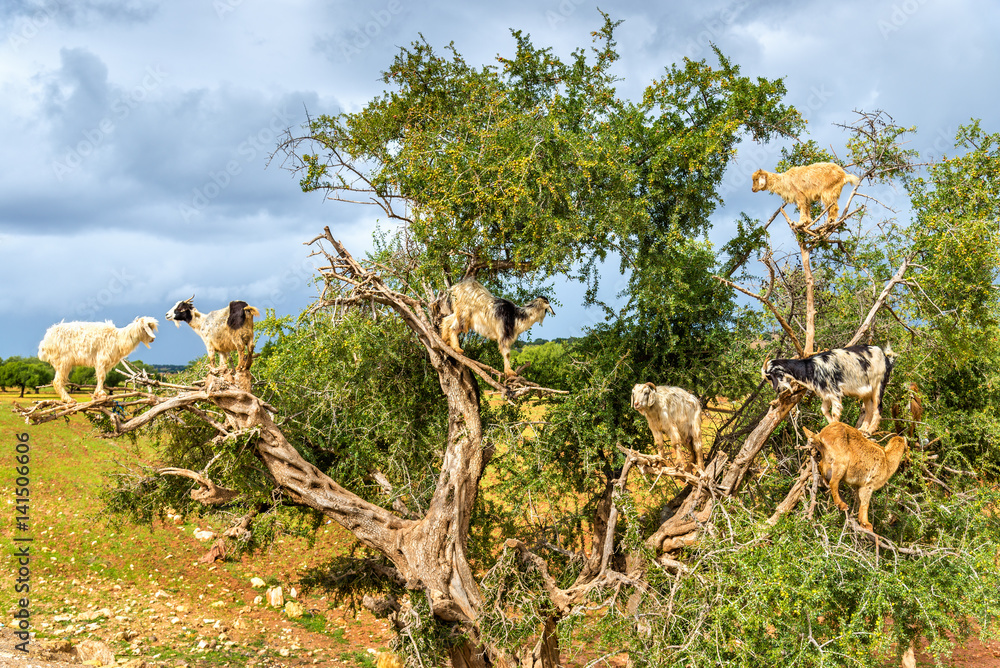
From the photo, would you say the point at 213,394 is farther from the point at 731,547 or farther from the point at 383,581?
the point at 731,547

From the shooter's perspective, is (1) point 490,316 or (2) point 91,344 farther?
(1) point 490,316

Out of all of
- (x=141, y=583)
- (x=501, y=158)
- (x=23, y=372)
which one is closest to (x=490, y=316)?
(x=501, y=158)

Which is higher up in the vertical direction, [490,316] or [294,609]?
[490,316]

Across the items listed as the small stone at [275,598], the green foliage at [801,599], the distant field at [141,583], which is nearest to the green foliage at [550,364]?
the green foliage at [801,599]

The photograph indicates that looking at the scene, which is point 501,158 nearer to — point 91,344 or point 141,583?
point 91,344

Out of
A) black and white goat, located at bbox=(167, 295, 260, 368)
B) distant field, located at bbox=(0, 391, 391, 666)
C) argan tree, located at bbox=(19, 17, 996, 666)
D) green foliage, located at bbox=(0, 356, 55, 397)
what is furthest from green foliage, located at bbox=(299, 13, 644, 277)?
green foliage, located at bbox=(0, 356, 55, 397)

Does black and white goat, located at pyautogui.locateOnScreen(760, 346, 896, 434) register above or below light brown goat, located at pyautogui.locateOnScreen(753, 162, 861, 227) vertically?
below

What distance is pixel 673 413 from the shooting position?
719cm

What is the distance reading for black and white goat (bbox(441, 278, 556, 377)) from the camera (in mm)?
7641

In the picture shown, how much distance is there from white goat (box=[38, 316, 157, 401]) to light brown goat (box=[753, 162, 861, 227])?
7167 mm

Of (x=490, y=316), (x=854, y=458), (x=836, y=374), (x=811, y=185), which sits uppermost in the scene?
(x=811, y=185)

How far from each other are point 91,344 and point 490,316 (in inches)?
173

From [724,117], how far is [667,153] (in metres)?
1.01

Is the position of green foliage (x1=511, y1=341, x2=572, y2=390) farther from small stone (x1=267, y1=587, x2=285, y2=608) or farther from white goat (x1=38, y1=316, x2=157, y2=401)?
small stone (x1=267, y1=587, x2=285, y2=608)
